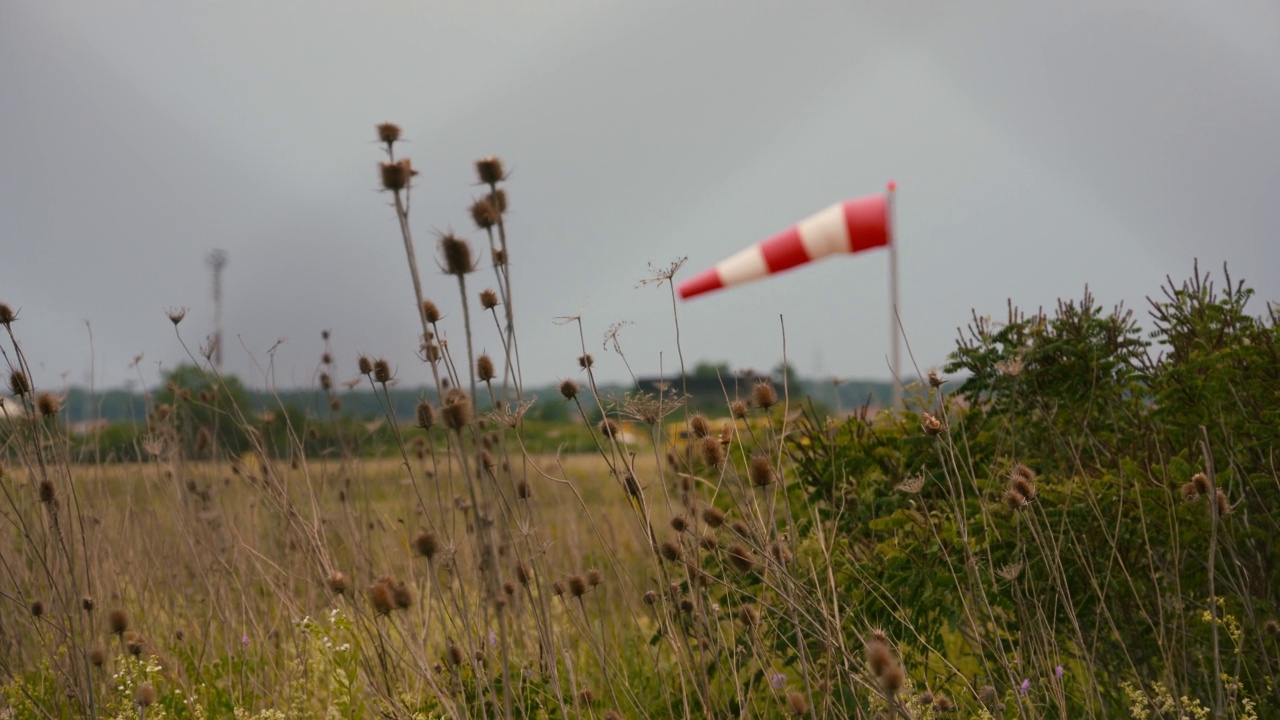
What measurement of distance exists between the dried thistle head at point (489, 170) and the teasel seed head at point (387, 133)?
0.59 ft

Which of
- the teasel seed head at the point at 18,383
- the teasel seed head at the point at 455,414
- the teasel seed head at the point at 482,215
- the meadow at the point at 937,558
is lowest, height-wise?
the meadow at the point at 937,558

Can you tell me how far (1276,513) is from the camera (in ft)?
10.6

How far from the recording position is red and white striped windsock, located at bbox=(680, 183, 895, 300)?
768 centimetres

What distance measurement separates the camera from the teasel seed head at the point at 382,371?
262 centimetres

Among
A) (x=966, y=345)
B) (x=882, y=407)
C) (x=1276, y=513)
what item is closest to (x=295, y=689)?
(x=882, y=407)

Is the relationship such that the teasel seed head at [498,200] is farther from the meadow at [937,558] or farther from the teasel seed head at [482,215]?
the meadow at [937,558]

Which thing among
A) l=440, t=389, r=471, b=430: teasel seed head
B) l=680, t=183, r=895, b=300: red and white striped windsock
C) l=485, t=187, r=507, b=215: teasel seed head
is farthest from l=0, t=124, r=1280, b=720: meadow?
l=680, t=183, r=895, b=300: red and white striped windsock

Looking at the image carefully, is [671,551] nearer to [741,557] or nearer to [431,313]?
[741,557]

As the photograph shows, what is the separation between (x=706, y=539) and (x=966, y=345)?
1.67 meters

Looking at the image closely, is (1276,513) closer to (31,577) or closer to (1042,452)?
(1042,452)

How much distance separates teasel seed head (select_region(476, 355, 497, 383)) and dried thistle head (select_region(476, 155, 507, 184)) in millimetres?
543

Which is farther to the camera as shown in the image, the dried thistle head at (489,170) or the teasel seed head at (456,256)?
the dried thistle head at (489,170)

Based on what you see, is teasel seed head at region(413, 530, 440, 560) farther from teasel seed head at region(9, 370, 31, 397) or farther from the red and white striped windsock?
the red and white striped windsock

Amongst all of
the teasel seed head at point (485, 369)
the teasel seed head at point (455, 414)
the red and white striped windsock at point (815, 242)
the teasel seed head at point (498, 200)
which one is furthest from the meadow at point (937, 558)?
the red and white striped windsock at point (815, 242)
